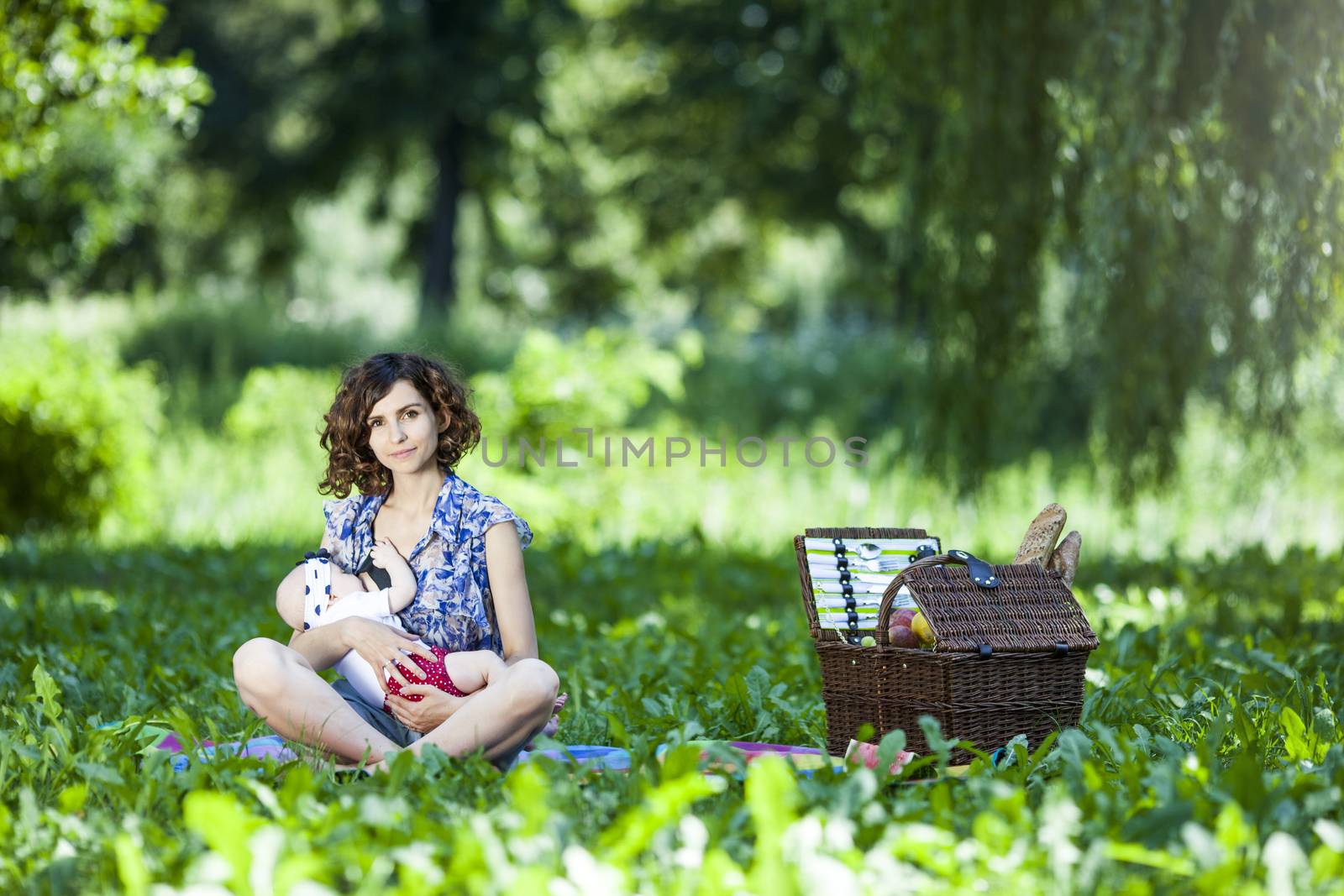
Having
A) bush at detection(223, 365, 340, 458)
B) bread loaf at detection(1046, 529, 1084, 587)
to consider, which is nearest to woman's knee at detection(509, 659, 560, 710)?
bread loaf at detection(1046, 529, 1084, 587)

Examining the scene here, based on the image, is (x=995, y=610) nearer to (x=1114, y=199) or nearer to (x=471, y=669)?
(x=471, y=669)

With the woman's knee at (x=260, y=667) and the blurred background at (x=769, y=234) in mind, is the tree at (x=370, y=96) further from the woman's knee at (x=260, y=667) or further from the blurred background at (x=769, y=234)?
the woman's knee at (x=260, y=667)

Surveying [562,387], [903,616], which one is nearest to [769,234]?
[562,387]

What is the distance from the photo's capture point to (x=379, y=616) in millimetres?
3340

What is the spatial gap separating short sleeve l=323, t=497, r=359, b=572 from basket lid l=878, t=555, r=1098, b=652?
1.34 metres

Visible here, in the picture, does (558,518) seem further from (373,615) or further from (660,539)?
(373,615)

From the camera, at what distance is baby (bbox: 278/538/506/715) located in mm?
3213

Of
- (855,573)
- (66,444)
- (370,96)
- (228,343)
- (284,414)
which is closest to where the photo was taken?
(855,573)

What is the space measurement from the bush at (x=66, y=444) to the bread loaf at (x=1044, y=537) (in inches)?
246

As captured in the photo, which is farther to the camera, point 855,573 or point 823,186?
point 823,186

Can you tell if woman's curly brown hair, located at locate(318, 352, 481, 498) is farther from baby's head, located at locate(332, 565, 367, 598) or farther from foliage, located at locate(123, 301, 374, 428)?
foliage, located at locate(123, 301, 374, 428)

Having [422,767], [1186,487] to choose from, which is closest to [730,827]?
[422,767]

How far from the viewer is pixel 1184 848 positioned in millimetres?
2428

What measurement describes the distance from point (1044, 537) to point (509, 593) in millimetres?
1404
